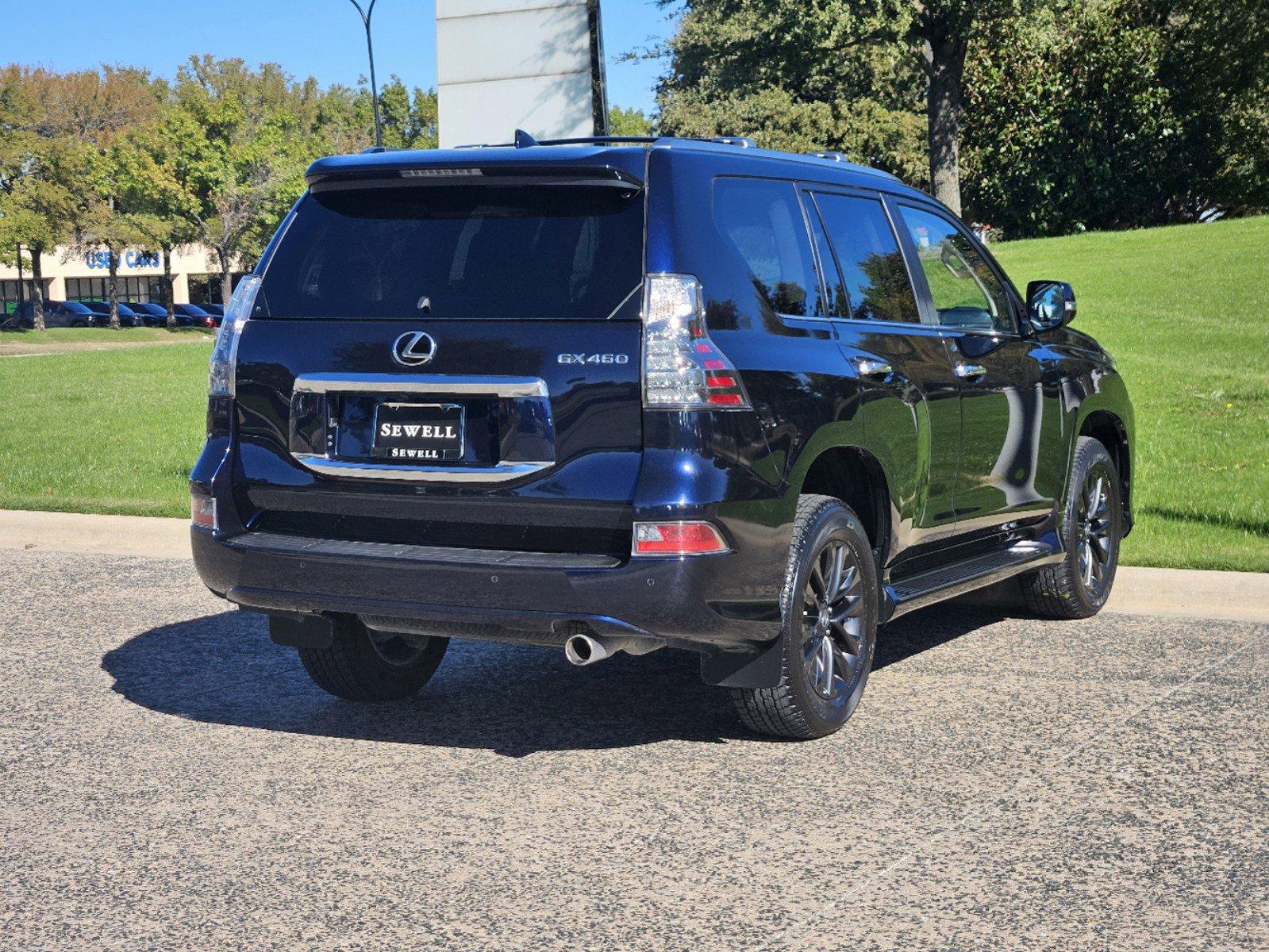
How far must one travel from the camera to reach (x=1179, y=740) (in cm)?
562

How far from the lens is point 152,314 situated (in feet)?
274

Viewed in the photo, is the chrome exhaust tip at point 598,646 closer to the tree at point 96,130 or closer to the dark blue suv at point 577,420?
the dark blue suv at point 577,420

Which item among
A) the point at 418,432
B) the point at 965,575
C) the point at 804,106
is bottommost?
the point at 965,575

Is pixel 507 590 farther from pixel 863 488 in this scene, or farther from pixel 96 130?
pixel 96 130

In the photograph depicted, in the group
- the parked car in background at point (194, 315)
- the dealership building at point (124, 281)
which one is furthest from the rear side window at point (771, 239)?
the dealership building at point (124, 281)

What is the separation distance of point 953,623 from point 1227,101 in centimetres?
3692

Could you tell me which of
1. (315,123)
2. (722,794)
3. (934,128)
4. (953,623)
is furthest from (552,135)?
(315,123)

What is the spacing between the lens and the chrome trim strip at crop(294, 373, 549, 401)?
4926 mm

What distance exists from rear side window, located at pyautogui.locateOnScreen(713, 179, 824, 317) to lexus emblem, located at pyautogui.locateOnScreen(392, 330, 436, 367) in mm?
1009

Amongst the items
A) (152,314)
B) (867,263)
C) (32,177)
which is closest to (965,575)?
(867,263)

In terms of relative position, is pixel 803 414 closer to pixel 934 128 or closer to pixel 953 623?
pixel 953 623

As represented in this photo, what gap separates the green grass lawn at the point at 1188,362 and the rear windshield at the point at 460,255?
5.00 meters

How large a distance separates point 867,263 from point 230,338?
241cm

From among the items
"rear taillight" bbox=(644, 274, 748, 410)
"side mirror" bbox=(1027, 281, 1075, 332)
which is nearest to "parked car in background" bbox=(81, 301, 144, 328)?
"side mirror" bbox=(1027, 281, 1075, 332)
